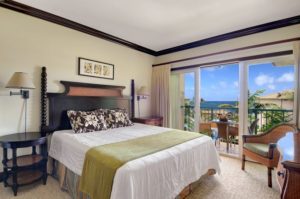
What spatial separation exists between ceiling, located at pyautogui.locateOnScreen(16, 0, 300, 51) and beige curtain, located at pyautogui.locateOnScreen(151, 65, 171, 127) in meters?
1.17

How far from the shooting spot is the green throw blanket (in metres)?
1.44

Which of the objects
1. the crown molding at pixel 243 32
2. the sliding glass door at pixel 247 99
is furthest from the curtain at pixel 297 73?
the crown molding at pixel 243 32

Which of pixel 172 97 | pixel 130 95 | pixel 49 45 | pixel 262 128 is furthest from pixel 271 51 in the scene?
pixel 49 45

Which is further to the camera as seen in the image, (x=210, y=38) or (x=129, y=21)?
(x=210, y=38)

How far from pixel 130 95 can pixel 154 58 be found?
1.47 meters

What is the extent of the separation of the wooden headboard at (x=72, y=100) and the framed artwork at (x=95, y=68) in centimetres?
23

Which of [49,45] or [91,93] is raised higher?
[49,45]

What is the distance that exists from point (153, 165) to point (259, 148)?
197 centimetres

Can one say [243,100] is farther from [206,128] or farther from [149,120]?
[149,120]

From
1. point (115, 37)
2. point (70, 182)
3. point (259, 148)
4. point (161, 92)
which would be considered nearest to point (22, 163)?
point (70, 182)

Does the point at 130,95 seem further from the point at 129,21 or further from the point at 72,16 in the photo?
the point at 72,16

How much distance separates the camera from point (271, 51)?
2.98m

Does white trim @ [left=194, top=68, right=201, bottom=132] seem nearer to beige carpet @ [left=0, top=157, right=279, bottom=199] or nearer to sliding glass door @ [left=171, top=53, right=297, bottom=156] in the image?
sliding glass door @ [left=171, top=53, right=297, bottom=156]

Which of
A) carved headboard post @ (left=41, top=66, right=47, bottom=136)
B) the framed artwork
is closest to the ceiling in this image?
the framed artwork
